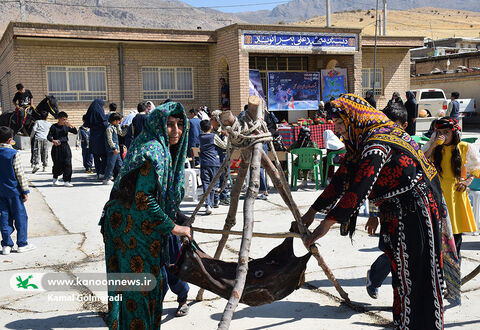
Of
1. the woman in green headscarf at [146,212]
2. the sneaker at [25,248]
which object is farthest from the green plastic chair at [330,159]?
the woman in green headscarf at [146,212]

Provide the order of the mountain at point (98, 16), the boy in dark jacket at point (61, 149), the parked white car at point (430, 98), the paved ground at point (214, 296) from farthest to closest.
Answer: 1. the mountain at point (98, 16)
2. the parked white car at point (430, 98)
3. the boy in dark jacket at point (61, 149)
4. the paved ground at point (214, 296)

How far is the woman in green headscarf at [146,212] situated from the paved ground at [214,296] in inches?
29.9

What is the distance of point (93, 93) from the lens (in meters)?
18.0

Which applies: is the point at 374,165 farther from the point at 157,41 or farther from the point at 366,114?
the point at 157,41

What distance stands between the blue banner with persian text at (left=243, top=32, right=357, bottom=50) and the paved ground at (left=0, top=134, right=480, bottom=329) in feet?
36.0

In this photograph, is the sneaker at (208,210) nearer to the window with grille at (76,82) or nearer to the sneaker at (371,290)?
the sneaker at (371,290)

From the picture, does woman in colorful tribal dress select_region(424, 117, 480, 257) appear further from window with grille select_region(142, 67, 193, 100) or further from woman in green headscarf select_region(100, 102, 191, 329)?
window with grille select_region(142, 67, 193, 100)

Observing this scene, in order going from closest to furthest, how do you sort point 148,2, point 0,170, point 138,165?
point 138,165
point 0,170
point 148,2

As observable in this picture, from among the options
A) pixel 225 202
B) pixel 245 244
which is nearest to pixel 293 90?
pixel 225 202

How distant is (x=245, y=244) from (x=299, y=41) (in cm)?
1623

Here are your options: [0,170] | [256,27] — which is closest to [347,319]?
[0,170]

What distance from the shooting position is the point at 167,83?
19.0 metres

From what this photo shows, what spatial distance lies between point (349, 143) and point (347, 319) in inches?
56.8

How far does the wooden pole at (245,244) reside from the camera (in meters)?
2.80
